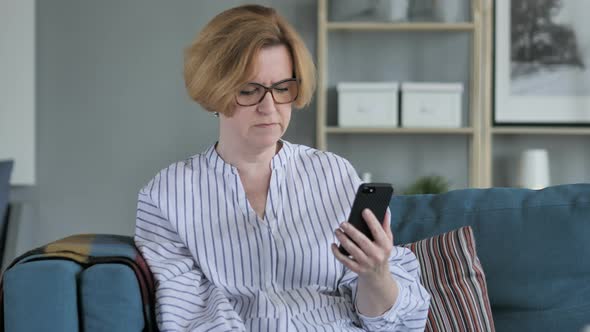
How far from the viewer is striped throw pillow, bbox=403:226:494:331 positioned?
1740mm

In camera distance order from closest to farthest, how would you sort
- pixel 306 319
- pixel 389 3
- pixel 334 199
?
pixel 306 319 < pixel 334 199 < pixel 389 3

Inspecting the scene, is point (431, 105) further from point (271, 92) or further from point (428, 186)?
point (271, 92)

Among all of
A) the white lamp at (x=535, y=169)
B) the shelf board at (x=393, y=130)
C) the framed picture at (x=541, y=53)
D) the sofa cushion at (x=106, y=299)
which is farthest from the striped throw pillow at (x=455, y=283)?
the framed picture at (x=541, y=53)

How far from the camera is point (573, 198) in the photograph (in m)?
1.91

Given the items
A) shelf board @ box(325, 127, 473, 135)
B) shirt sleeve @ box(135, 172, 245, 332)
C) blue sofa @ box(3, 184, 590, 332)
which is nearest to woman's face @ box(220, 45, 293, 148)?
shirt sleeve @ box(135, 172, 245, 332)

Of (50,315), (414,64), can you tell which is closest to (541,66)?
(414,64)

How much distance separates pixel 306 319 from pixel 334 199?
26 cm

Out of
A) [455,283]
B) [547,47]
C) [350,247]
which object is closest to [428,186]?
[547,47]

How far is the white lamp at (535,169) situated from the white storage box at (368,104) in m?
0.57

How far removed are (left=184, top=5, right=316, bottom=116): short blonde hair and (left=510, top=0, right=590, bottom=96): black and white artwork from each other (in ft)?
7.69

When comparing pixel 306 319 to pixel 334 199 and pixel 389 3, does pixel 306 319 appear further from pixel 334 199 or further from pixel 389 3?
pixel 389 3

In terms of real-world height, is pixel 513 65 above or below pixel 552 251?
above

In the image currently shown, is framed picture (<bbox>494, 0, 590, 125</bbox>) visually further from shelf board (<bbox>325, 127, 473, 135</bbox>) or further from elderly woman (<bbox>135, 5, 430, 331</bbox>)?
elderly woman (<bbox>135, 5, 430, 331</bbox>)

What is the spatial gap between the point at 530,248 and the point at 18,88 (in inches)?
104
